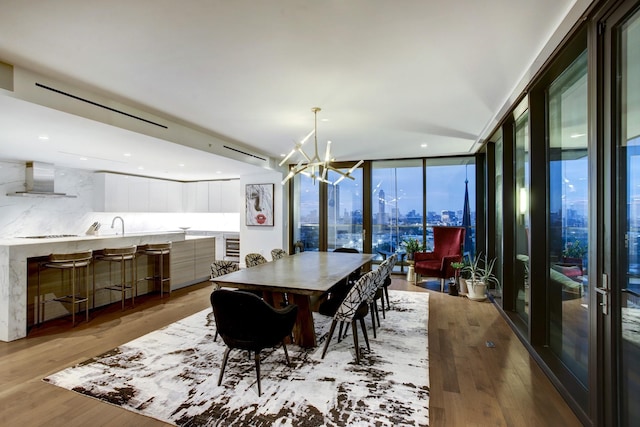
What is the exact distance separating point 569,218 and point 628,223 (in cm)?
95

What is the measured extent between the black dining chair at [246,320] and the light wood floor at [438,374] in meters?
0.73

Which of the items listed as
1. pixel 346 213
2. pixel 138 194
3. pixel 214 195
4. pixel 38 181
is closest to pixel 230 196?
pixel 214 195

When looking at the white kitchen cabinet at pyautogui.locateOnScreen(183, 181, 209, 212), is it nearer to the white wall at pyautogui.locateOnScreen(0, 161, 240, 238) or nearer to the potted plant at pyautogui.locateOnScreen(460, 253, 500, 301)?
the white wall at pyautogui.locateOnScreen(0, 161, 240, 238)

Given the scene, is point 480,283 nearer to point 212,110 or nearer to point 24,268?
point 212,110

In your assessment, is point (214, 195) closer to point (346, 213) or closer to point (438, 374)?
point (346, 213)

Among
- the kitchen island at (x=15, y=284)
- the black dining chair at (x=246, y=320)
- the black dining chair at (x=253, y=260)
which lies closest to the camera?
the black dining chair at (x=246, y=320)

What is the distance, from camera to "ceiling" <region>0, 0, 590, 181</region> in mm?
2068

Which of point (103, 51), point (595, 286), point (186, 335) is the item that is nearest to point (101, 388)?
point (186, 335)

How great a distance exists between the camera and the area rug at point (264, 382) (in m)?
2.16

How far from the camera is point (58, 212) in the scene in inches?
261

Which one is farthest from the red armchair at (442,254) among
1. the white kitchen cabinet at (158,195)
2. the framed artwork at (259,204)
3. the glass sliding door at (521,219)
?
the white kitchen cabinet at (158,195)

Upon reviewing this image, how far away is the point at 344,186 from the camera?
7.62 m

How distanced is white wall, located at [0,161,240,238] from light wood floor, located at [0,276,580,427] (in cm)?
343

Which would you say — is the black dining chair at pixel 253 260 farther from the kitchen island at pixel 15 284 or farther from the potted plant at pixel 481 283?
the potted plant at pixel 481 283
